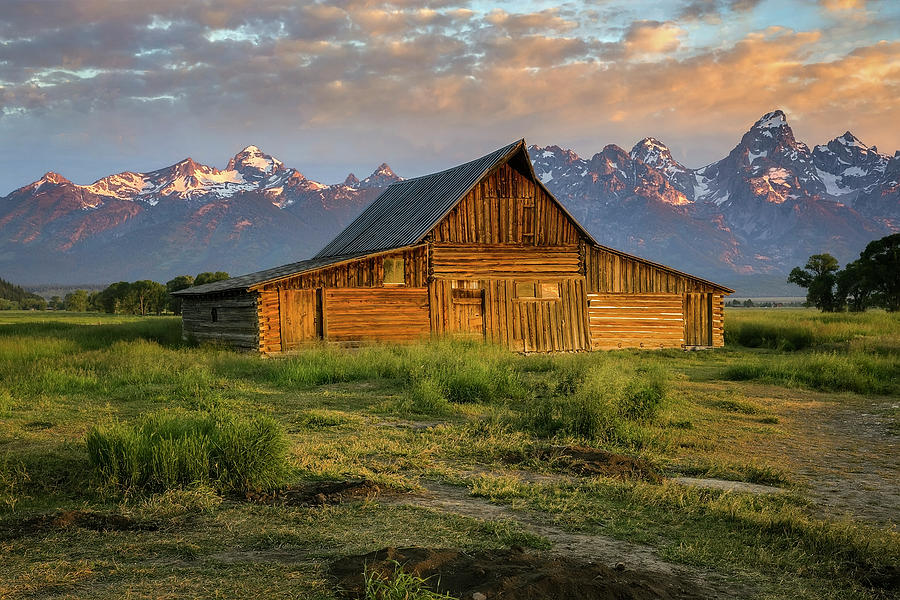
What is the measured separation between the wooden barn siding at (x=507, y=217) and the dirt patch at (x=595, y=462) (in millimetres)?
19331

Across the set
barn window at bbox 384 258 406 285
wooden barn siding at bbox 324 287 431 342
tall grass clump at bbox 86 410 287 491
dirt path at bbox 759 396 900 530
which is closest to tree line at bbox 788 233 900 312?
wooden barn siding at bbox 324 287 431 342

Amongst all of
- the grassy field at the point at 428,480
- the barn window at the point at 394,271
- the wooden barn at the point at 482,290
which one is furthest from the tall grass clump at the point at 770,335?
the barn window at the point at 394,271

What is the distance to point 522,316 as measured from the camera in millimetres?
29156

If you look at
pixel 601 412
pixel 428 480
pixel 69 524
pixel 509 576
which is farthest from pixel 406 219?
pixel 509 576

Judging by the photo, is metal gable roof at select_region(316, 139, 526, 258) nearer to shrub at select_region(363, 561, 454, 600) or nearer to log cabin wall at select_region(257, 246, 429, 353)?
log cabin wall at select_region(257, 246, 429, 353)

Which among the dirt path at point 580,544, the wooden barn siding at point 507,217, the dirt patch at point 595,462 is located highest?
the wooden barn siding at point 507,217

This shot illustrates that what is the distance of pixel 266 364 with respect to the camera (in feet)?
64.6

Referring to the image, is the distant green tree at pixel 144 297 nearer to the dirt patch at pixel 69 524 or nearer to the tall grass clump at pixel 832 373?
the tall grass clump at pixel 832 373

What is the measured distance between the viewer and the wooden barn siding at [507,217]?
28.6 m

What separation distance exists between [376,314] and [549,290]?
7.26 m

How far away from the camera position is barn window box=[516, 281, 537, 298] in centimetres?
2919

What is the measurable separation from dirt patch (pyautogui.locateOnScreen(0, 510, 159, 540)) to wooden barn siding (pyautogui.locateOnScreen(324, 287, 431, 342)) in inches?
778

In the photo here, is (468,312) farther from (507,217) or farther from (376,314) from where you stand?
(507,217)

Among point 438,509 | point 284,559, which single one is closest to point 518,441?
point 438,509
